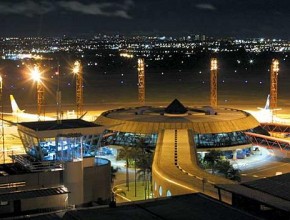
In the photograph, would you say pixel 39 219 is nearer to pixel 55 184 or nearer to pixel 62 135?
pixel 55 184

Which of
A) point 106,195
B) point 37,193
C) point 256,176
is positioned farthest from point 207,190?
point 256,176

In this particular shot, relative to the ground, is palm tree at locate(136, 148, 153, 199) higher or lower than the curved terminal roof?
lower

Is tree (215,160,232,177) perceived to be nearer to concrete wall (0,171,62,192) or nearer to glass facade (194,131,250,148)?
glass facade (194,131,250,148)

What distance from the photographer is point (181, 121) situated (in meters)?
88.2

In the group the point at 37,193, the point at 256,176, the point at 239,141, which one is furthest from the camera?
the point at 239,141

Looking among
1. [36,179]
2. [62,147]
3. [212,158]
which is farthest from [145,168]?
[36,179]

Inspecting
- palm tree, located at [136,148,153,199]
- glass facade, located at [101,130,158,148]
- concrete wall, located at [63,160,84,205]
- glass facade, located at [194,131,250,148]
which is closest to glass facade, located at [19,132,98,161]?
concrete wall, located at [63,160,84,205]

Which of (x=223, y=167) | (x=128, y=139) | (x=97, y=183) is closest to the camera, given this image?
(x=97, y=183)

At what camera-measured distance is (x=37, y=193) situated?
1577 inches

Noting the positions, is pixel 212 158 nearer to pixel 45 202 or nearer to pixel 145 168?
pixel 145 168

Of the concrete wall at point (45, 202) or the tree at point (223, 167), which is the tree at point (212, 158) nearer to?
the tree at point (223, 167)

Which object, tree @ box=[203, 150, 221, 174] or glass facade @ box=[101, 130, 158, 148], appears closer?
tree @ box=[203, 150, 221, 174]

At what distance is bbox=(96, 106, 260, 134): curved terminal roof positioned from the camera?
283 feet

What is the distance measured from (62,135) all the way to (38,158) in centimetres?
293
